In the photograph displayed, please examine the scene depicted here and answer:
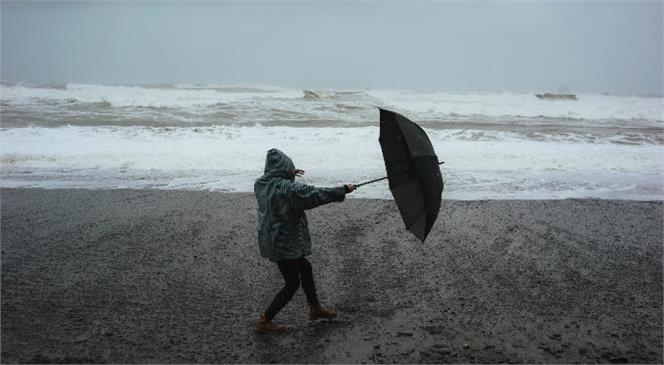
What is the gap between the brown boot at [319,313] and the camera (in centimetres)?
402

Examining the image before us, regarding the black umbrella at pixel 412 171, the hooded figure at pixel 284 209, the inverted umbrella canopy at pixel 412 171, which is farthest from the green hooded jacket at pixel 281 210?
the inverted umbrella canopy at pixel 412 171

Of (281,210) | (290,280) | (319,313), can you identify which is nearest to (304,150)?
(319,313)

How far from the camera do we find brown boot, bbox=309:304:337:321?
4.02m

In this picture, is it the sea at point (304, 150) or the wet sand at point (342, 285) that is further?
the sea at point (304, 150)

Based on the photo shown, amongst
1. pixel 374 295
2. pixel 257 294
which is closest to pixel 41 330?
pixel 257 294

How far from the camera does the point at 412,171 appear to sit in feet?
12.7

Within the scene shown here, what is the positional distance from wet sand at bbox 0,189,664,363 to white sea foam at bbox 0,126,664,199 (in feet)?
Answer: 4.81

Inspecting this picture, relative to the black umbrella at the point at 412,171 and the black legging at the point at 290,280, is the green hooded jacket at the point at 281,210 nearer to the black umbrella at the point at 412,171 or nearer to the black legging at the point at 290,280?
the black legging at the point at 290,280

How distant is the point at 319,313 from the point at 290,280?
1.48 ft

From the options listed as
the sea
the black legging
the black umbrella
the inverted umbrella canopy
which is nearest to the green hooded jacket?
the black legging

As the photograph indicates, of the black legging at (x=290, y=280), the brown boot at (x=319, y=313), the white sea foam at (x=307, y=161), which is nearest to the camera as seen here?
the black legging at (x=290, y=280)

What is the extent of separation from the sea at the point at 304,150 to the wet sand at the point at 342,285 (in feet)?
5.14

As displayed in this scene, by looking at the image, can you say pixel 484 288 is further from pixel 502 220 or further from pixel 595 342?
pixel 502 220

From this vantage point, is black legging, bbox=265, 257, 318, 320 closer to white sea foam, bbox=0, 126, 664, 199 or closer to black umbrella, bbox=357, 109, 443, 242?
black umbrella, bbox=357, 109, 443, 242
